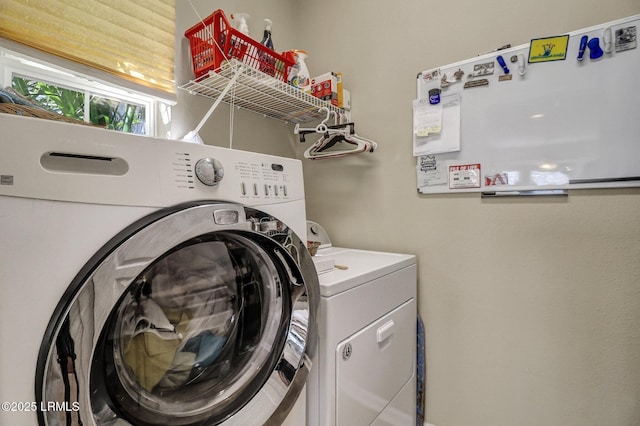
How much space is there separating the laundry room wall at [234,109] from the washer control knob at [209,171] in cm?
89

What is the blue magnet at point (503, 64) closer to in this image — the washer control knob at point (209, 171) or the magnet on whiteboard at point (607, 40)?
the magnet on whiteboard at point (607, 40)

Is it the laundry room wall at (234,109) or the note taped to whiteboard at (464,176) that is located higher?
the laundry room wall at (234,109)

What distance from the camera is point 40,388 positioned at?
43 cm

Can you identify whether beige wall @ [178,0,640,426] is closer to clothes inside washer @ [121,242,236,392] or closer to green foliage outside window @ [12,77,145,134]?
green foliage outside window @ [12,77,145,134]

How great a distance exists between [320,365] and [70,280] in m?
0.65

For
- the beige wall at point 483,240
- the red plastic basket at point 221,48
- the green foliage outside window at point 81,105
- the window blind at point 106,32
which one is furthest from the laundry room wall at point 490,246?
the green foliage outside window at point 81,105

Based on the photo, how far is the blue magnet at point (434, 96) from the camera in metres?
1.38

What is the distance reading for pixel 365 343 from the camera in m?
0.97

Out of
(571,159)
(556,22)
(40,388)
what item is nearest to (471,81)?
(556,22)

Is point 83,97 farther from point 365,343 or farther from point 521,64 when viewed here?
point 521,64

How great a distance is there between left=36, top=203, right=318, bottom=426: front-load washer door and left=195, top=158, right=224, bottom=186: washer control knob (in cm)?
6

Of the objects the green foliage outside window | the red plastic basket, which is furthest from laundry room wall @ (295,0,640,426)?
the green foliage outside window

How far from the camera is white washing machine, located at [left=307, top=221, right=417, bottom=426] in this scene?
84cm

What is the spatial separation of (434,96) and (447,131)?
19cm
